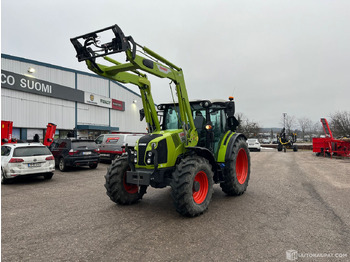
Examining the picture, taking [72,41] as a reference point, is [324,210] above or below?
below

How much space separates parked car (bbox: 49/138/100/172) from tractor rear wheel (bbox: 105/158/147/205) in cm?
709

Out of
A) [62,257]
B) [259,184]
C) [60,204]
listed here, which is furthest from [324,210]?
[60,204]

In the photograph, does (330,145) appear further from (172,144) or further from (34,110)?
(34,110)

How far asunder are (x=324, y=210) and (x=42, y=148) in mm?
9215

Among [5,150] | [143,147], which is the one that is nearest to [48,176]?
[5,150]

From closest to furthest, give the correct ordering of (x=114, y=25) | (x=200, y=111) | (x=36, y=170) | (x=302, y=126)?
1. (x=114, y=25)
2. (x=200, y=111)
3. (x=36, y=170)
4. (x=302, y=126)

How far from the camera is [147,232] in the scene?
417cm

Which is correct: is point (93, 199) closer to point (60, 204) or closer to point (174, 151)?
point (60, 204)

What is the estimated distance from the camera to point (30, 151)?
29.8 feet

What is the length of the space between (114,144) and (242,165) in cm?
861

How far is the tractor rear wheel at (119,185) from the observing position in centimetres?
546

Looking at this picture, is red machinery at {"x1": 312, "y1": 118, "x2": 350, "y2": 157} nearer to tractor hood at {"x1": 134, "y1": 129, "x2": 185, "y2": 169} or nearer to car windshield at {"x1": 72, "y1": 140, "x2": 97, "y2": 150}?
car windshield at {"x1": 72, "y1": 140, "x2": 97, "y2": 150}

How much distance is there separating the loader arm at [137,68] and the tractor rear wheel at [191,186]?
29.1 inches

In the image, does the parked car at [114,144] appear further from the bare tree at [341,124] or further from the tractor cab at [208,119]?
the bare tree at [341,124]
